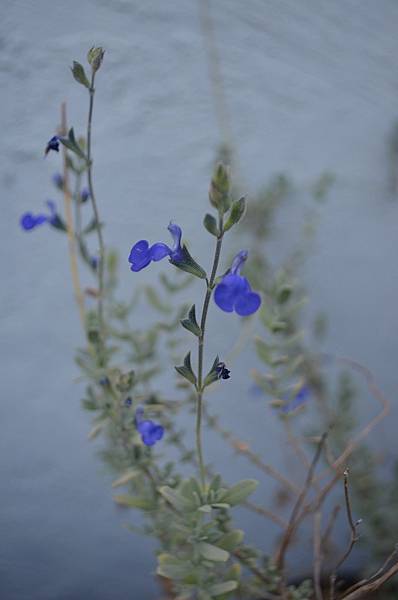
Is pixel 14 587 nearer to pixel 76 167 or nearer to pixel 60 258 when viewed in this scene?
pixel 60 258

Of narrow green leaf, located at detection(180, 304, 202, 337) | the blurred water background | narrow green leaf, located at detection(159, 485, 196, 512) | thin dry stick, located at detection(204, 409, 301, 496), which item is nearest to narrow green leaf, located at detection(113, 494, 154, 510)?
narrow green leaf, located at detection(159, 485, 196, 512)

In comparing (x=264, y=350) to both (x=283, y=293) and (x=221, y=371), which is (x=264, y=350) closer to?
(x=283, y=293)

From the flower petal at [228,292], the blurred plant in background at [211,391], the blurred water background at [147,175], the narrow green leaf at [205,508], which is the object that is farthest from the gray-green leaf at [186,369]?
the blurred water background at [147,175]

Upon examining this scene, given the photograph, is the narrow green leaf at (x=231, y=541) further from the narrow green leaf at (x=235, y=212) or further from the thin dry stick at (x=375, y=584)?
the narrow green leaf at (x=235, y=212)

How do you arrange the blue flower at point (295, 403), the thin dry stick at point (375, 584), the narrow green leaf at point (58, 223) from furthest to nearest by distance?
the blue flower at point (295, 403) → the narrow green leaf at point (58, 223) → the thin dry stick at point (375, 584)

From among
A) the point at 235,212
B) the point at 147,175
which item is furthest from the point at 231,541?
the point at 147,175

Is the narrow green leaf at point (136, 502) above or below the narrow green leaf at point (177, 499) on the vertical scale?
above
